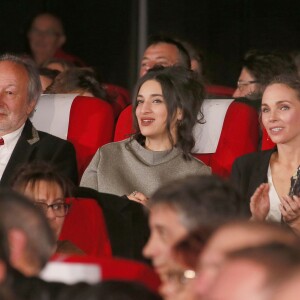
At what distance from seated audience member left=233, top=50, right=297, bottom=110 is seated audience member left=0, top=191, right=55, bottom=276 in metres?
3.03

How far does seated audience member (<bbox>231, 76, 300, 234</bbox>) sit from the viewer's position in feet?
14.1

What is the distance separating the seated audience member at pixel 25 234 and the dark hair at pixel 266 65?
3073 mm

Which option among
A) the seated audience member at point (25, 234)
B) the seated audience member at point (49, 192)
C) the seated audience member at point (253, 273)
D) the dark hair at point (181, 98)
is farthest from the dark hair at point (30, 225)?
the dark hair at point (181, 98)

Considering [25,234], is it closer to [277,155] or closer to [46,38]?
[277,155]

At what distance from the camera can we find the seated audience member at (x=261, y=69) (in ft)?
18.1

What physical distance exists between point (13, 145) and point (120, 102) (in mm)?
1529

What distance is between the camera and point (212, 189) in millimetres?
2611

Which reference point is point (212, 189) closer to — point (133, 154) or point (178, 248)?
point (178, 248)

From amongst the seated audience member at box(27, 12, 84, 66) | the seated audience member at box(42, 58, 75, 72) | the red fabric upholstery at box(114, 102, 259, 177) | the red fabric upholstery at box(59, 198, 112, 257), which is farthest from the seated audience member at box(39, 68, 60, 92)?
the red fabric upholstery at box(59, 198, 112, 257)

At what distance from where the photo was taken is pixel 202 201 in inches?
101

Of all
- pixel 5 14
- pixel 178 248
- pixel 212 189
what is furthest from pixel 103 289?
pixel 5 14

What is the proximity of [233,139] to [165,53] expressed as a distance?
1.24m

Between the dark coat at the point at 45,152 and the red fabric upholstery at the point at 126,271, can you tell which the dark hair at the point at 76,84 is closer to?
the dark coat at the point at 45,152

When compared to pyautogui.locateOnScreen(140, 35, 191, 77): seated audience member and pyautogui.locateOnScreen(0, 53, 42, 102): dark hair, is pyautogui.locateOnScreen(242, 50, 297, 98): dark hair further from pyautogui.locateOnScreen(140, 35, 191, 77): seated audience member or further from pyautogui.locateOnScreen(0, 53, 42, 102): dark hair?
pyautogui.locateOnScreen(0, 53, 42, 102): dark hair
